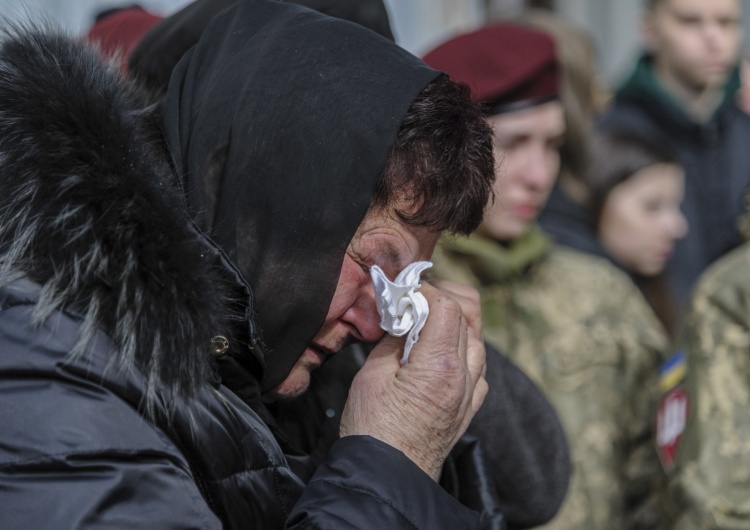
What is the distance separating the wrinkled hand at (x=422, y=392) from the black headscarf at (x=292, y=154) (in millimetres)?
146

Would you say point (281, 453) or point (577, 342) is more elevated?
point (281, 453)

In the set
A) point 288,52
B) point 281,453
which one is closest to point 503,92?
point 288,52

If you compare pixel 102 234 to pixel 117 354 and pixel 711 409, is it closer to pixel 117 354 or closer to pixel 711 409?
pixel 117 354

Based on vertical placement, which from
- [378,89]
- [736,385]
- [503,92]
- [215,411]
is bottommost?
[736,385]

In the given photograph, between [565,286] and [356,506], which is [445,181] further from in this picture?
[565,286]

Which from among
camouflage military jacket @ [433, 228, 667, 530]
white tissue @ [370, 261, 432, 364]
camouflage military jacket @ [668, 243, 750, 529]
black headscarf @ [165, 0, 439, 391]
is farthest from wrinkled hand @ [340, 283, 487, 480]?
camouflage military jacket @ [433, 228, 667, 530]

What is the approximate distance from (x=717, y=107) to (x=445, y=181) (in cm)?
299

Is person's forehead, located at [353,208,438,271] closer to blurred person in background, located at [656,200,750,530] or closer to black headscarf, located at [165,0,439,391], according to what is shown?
black headscarf, located at [165,0,439,391]

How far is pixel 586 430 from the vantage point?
9.84ft

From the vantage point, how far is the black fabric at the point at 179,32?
196cm

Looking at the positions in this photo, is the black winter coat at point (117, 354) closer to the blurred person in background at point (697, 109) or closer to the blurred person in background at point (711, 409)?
the blurred person in background at point (711, 409)

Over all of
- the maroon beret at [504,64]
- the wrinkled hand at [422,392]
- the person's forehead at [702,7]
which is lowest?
the person's forehead at [702,7]

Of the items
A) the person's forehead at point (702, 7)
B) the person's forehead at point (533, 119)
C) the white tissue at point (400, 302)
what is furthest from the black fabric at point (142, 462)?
the person's forehead at point (702, 7)

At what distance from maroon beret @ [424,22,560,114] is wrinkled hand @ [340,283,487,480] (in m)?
1.54
